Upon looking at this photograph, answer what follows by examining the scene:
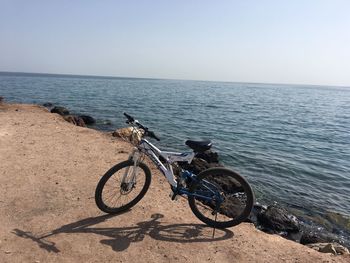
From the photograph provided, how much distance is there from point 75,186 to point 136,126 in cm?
244

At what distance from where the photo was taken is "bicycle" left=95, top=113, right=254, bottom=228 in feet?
20.3

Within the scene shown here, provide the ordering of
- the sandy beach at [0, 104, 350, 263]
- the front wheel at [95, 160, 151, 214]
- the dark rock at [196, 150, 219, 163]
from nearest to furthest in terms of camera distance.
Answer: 1. the sandy beach at [0, 104, 350, 263]
2. the front wheel at [95, 160, 151, 214]
3. the dark rock at [196, 150, 219, 163]

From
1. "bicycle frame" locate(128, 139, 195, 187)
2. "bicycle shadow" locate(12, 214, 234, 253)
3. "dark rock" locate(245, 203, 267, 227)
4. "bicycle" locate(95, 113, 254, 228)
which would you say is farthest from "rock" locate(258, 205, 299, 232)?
"bicycle frame" locate(128, 139, 195, 187)

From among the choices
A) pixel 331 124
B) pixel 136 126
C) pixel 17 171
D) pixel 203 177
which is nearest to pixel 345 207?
pixel 203 177

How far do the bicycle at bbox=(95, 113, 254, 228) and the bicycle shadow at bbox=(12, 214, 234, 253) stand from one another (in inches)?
10.3

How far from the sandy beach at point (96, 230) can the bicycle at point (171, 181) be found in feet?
0.77

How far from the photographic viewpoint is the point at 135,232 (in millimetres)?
5910

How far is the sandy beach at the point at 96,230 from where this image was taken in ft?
17.2

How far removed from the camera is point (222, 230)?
20.7 feet

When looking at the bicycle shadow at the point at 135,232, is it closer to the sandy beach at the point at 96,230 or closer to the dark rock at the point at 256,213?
the sandy beach at the point at 96,230

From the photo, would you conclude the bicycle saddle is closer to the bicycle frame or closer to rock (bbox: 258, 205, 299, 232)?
the bicycle frame

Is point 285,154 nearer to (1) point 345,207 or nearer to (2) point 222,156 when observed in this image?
(2) point 222,156

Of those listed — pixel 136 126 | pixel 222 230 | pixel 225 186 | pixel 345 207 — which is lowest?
pixel 345 207

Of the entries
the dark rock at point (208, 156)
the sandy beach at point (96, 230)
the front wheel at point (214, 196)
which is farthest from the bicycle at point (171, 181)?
the dark rock at point (208, 156)
